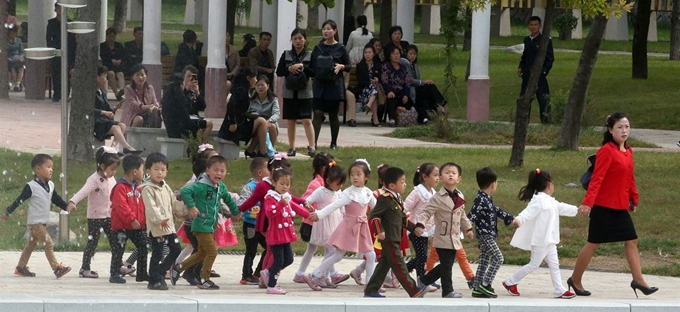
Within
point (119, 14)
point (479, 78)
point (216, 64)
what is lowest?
point (479, 78)

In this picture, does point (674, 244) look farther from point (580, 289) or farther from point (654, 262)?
point (580, 289)

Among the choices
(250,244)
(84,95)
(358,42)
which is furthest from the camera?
(358,42)

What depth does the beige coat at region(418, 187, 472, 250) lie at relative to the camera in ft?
32.9

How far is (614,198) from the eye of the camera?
33.5ft

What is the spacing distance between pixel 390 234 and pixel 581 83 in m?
8.73

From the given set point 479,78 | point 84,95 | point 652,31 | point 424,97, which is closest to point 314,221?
point 84,95

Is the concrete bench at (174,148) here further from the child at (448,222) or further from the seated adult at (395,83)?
the child at (448,222)

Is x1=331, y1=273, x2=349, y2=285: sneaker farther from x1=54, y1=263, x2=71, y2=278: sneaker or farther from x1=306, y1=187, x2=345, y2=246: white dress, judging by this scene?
x1=54, y1=263, x2=71, y2=278: sneaker

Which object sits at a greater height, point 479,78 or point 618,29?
point 618,29

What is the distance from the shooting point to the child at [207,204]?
10.1m

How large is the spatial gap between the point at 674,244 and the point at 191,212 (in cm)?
499

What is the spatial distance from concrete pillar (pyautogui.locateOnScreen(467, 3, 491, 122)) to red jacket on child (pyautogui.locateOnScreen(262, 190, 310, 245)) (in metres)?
13.0

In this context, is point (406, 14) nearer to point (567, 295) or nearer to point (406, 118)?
point (406, 118)

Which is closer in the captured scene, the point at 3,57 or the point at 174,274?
the point at 174,274
